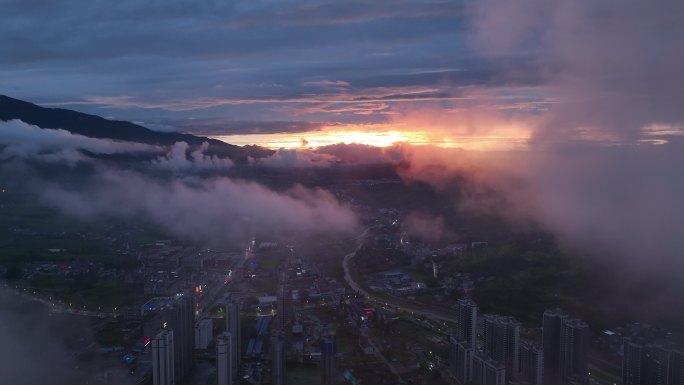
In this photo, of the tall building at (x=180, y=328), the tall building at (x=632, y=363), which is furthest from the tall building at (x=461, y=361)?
the tall building at (x=180, y=328)

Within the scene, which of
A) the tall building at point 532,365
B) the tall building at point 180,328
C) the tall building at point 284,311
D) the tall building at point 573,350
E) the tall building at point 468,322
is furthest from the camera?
the tall building at point 284,311

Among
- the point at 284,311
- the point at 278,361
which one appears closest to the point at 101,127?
the point at 284,311

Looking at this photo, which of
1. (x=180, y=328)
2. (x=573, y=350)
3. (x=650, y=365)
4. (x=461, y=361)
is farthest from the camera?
(x=180, y=328)

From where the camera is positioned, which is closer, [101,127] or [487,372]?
[487,372]

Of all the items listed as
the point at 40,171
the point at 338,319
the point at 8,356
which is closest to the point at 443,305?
the point at 338,319

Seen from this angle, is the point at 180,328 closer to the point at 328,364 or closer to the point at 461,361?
the point at 328,364

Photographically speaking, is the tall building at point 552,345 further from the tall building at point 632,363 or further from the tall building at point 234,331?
the tall building at point 234,331

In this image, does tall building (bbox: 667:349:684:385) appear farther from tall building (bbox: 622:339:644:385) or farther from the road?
the road
